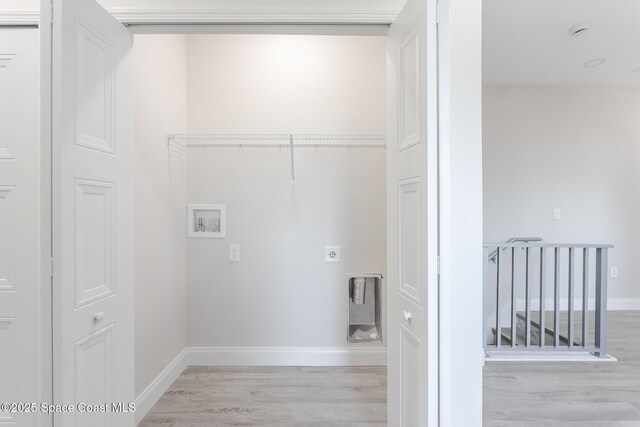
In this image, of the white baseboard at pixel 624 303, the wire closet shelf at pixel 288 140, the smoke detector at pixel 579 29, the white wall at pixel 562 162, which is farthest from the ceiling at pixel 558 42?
the white baseboard at pixel 624 303

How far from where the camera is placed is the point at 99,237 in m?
1.41

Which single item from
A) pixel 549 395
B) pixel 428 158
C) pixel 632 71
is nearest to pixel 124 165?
pixel 428 158

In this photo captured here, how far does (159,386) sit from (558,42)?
4.29 m

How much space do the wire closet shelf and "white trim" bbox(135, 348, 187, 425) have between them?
5.44 feet

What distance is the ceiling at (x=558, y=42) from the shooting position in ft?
8.87

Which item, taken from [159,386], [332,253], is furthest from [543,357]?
[159,386]

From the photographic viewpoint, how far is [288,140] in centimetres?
287

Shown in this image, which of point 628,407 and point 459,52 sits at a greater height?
point 459,52

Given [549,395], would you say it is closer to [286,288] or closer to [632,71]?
[286,288]

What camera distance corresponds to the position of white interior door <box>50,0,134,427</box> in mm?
1190

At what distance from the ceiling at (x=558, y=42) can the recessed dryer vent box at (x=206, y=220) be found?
256 centimetres

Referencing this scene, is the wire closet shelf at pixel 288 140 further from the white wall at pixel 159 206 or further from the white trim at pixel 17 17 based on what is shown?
the white trim at pixel 17 17

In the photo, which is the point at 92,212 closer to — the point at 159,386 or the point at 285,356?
the point at 159,386

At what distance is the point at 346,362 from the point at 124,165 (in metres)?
2.16
